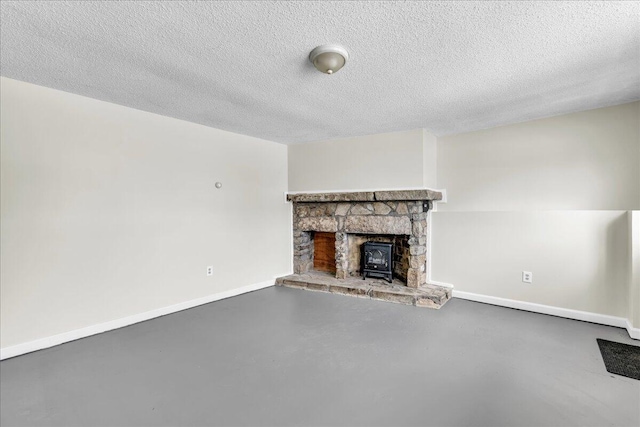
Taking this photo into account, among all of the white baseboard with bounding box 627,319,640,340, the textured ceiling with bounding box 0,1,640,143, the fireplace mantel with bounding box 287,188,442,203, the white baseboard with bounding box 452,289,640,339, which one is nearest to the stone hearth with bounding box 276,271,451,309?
the white baseboard with bounding box 452,289,640,339

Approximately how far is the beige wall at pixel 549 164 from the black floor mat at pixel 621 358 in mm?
1315

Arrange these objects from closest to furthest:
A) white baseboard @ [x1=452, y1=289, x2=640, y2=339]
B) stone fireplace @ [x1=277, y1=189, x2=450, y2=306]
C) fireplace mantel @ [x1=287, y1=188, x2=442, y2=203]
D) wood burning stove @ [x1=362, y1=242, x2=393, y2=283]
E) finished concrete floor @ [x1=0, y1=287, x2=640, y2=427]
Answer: finished concrete floor @ [x1=0, y1=287, x2=640, y2=427] < white baseboard @ [x1=452, y1=289, x2=640, y2=339] < fireplace mantel @ [x1=287, y1=188, x2=442, y2=203] < stone fireplace @ [x1=277, y1=189, x2=450, y2=306] < wood burning stove @ [x1=362, y1=242, x2=393, y2=283]

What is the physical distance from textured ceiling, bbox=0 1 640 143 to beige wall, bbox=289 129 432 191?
0.74 metres

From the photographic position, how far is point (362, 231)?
4.11 m

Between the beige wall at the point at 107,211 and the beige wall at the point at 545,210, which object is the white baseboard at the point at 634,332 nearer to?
the beige wall at the point at 545,210

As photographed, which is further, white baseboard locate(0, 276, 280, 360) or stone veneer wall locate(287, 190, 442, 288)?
stone veneer wall locate(287, 190, 442, 288)

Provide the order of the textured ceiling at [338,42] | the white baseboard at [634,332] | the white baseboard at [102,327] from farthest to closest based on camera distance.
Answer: the white baseboard at [634,332]
the white baseboard at [102,327]
the textured ceiling at [338,42]

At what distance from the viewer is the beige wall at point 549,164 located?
285 centimetres

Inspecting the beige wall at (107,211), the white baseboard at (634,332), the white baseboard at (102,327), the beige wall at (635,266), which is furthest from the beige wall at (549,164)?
the white baseboard at (102,327)

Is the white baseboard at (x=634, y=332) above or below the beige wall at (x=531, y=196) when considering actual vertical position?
below

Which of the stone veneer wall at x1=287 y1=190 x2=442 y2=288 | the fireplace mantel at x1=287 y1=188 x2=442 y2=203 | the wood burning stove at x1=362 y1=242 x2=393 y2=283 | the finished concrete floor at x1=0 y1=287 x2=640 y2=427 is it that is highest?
the fireplace mantel at x1=287 y1=188 x2=442 y2=203

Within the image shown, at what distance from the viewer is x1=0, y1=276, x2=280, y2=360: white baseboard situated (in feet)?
7.55

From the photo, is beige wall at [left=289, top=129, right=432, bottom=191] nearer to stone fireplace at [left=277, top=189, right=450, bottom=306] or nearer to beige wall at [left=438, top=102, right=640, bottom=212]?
stone fireplace at [left=277, top=189, right=450, bottom=306]

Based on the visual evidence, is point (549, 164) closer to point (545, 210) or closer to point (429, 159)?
point (545, 210)
